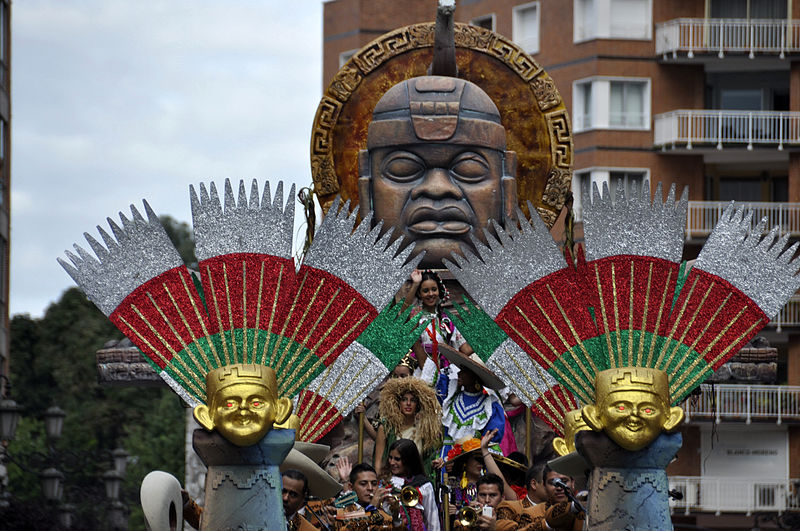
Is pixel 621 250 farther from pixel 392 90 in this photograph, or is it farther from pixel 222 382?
pixel 392 90

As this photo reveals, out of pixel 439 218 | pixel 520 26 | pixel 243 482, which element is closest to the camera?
pixel 243 482

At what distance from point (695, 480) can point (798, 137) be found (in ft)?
26.1

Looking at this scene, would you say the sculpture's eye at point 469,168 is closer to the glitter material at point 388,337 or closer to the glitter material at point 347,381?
the glitter material at point 388,337

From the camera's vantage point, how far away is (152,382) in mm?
20969

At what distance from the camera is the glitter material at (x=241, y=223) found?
14.9 m

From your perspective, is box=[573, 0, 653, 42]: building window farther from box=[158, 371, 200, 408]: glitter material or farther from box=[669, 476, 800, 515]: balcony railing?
box=[158, 371, 200, 408]: glitter material

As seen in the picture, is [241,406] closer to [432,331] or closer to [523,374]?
[523,374]

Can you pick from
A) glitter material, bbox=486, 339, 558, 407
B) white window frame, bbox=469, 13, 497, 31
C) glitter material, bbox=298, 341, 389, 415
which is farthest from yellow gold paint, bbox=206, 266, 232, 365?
white window frame, bbox=469, 13, 497, 31

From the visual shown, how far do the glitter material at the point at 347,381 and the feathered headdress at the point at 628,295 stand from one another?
90cm

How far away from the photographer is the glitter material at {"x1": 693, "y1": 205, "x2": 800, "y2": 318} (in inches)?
587

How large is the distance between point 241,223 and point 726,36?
35.5 metres

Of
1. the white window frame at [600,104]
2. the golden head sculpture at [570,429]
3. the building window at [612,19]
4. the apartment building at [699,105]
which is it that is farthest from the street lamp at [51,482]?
the building window at [612,19]

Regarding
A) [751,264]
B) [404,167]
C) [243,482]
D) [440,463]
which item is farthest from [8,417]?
[751,264]

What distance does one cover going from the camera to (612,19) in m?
48.8
